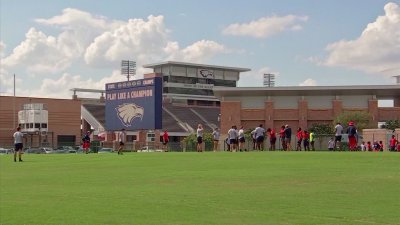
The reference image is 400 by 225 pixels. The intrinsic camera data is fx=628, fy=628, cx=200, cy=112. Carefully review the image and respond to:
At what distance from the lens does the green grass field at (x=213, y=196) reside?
10.9 metres

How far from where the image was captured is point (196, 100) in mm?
140625

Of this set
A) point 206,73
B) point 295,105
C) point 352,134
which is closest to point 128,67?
point 206,73

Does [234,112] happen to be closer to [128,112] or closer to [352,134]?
[128,112]

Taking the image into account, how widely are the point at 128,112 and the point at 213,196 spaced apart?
57.7 meters

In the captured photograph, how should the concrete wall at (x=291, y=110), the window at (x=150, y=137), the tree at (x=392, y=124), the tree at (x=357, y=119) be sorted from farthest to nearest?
1. the window at (x=150, y=137)
2. the concrete wall at (x=291, y=110)
3. the tree at (x=357, y=119)
4. the tree at (x=392, y=124)

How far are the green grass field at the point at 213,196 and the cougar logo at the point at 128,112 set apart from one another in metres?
47.2

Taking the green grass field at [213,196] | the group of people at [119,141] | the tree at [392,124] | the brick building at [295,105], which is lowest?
the green grass field at [213,196]

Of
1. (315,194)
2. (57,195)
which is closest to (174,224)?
(315,194)

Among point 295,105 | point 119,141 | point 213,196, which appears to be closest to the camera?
point 213,196

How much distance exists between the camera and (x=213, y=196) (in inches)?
535

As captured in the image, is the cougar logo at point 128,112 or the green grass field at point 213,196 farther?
the cougar logo at point 128,112

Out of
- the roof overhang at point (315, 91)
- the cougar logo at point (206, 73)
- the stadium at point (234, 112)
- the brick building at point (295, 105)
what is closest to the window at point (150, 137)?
the stadium at point (234, 112)

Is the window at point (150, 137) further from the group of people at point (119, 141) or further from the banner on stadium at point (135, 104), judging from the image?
the group of people at point (119, 141)

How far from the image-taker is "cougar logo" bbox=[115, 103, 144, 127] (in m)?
68.1
